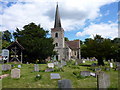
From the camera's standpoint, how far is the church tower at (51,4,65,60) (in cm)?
4059

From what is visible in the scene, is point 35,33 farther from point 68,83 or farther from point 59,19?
point 68,83

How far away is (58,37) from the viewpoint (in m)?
41.4

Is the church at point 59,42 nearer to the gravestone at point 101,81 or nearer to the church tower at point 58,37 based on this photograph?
the church tower at point 58,37

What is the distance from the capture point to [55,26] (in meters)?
42.8

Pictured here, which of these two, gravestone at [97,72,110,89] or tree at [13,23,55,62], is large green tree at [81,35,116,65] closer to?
tree at [13,23,55,62]

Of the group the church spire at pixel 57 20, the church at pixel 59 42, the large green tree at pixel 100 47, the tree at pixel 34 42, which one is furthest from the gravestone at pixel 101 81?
the church spire at pixel 57 20

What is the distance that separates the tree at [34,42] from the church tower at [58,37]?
1251 cm

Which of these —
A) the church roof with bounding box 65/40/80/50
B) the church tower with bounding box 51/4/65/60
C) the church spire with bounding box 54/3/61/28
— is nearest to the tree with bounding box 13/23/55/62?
the church tower with bounding box 51/4/65/60

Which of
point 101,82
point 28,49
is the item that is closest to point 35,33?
point 28,49

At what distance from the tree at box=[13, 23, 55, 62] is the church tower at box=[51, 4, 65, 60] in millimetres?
12510

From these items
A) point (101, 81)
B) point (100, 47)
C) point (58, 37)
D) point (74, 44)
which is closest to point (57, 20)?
point (58, 37)

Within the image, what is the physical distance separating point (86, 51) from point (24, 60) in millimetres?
14196

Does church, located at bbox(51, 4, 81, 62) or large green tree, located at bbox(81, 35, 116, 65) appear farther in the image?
church, located at bbox(51, 4, 81, 62)

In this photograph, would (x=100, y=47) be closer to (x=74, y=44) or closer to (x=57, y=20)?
(x=57, y=20)
